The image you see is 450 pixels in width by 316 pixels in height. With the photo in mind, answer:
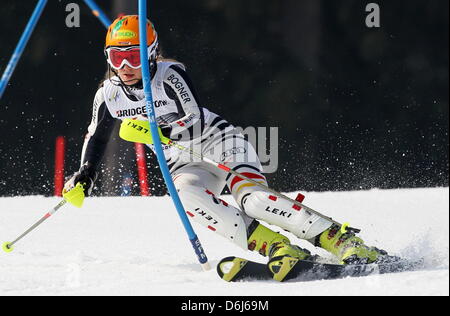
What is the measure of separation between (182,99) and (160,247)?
1307mm

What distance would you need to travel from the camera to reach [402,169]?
9820 millimetres

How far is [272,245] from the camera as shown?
4.43m

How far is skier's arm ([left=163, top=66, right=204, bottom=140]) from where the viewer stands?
Result: 4.52 meters

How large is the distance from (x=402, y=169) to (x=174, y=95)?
573 centimetres

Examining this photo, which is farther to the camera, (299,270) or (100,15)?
(100,15)

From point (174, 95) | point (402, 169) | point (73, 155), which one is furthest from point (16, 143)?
point (174, 95)

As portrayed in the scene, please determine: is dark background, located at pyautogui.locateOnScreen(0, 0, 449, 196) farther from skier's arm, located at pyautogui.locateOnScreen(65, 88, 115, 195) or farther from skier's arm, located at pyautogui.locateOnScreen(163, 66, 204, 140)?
skier's arm, located at pyautogui.locateOnScreen(163, 66, 204, 140)

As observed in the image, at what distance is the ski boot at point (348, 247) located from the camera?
13.7 feet

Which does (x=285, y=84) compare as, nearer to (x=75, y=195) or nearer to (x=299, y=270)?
(x=75, y=195)

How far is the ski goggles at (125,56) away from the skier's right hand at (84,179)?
1.95 feet

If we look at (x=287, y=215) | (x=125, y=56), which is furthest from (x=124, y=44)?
(x=287, y=215)

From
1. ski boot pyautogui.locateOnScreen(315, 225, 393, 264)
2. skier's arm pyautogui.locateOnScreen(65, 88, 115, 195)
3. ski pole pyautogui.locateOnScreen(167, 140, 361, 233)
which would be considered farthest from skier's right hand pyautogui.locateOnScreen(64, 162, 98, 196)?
ski boot pyautogui.locateOnScreen(315, 225, 393, 264)

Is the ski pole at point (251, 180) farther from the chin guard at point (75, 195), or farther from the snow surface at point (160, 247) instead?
the chin guard at point (75, 195)
